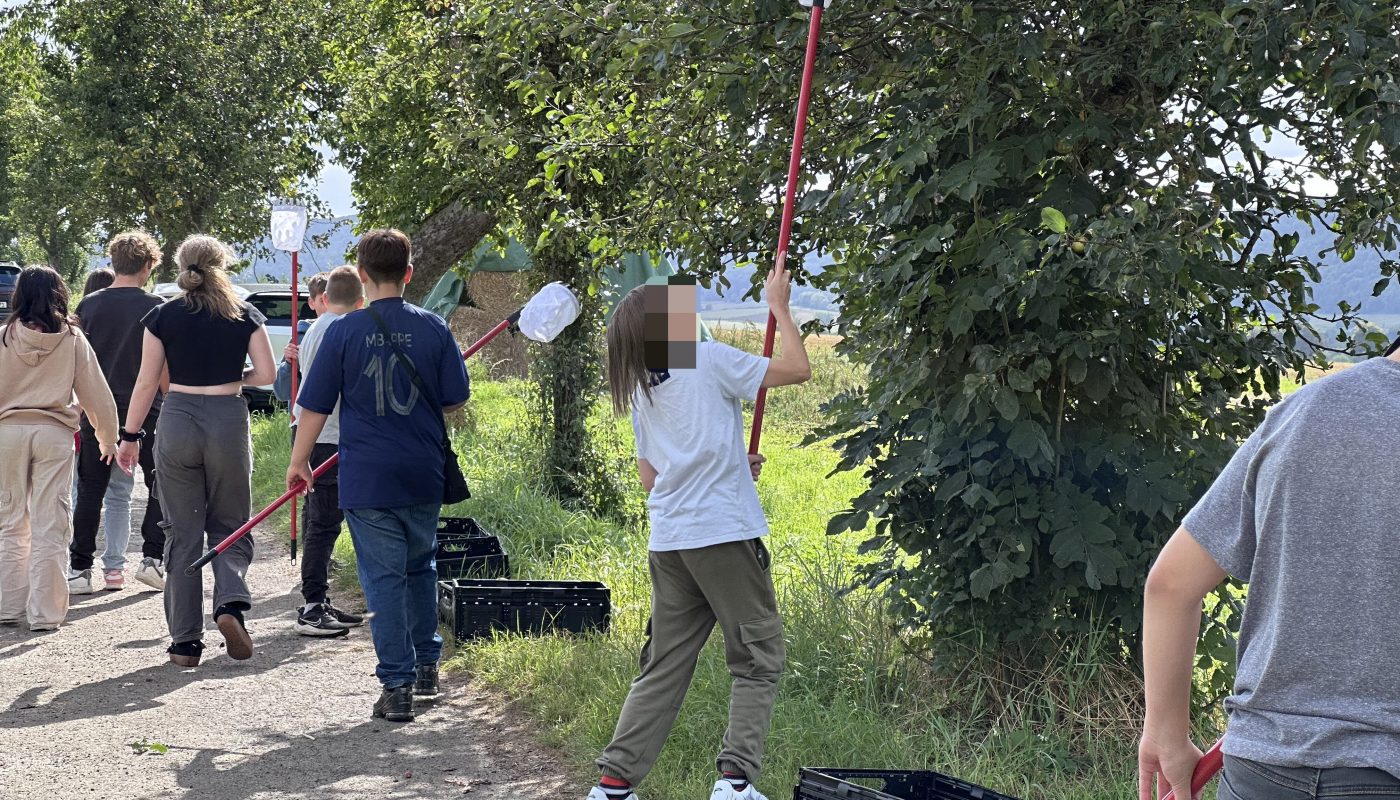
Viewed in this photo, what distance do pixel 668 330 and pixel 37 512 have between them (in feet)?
16.0

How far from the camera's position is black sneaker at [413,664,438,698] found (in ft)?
22.4

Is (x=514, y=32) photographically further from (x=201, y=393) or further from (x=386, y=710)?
(x=386, y=710)

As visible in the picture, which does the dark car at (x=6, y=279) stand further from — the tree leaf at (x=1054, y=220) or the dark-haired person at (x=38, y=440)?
the tree leaf at (x=1054, y=220)

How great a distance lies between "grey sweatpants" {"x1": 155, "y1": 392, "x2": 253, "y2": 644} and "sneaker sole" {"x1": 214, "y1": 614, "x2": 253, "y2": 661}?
0.09m

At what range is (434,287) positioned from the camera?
1473cm

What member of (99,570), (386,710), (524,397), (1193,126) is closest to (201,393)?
(386,710)

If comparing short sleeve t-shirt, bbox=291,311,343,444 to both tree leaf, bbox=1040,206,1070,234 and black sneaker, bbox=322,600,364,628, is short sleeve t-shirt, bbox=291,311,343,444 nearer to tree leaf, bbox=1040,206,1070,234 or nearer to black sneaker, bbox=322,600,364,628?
black sneaker, bbox=322,600,364,628

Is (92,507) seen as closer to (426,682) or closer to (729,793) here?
(426,682)

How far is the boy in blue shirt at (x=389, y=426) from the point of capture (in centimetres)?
628

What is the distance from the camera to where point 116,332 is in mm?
9188

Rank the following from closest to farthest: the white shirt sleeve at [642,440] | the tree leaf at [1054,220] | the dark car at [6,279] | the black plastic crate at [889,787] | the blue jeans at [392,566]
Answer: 1. the black plastic crate at [889,787]
2. the tree leaf at [1054,220]
3. the white shirt sleeve at [642,440]
4. the blue jeans at [392,566]
5. the dark car at [6,279]

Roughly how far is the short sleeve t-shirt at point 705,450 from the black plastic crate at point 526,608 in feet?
9.29

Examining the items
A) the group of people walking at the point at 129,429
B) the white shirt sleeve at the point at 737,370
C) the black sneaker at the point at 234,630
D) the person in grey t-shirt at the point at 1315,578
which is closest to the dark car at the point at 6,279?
the group of people walking at the point at 129,429

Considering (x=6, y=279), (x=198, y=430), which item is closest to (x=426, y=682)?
(x=198, y=430)
